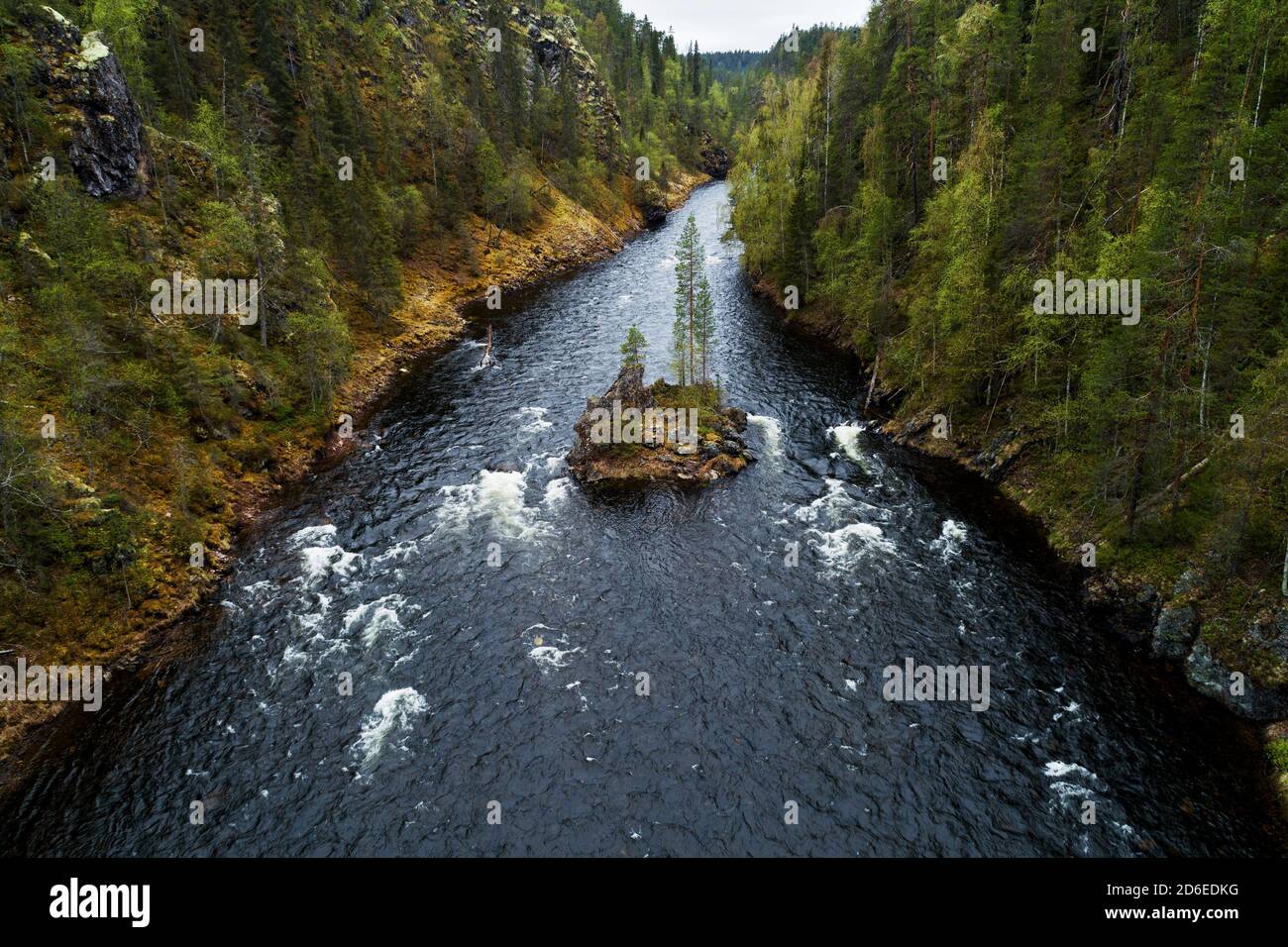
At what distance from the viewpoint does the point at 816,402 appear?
58.3 meters

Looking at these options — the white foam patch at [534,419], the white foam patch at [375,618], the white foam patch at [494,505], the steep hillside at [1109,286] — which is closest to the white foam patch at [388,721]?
the white foam patch at [375,618]

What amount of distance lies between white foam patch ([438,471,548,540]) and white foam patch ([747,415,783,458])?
1944 cm

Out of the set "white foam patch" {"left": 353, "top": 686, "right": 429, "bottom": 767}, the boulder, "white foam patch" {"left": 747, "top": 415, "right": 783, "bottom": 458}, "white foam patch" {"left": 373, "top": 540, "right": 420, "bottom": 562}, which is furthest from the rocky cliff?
the boulder

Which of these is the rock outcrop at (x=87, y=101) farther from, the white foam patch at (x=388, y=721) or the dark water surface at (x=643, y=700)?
the white foam patch at (x=388, y=721)

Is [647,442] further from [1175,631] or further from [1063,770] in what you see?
[1175,631]

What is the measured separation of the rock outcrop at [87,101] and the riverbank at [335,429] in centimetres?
2041

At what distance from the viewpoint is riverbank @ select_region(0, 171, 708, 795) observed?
29.5m

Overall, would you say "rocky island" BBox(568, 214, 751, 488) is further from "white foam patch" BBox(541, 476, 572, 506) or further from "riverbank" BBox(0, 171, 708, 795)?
"riverbank" BBox(0, 171, 708, 795)

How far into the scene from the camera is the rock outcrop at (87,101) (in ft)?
146

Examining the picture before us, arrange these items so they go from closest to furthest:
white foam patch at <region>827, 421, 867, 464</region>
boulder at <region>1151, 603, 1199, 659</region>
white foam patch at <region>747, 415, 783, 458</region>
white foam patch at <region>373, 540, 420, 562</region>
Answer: boulder at <region>1151, 603, 1199, 659</region>
white foam patch at <region>373, 540, 420, 562</region>
white foam patch at <region>827, 421, 867, 464</region>
white foam patch at <region>747, 415, 783, 458</region>

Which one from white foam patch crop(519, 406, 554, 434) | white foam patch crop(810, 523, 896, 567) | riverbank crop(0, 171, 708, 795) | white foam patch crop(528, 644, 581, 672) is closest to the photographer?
riverbank crop(0, 171, 708, 795)
